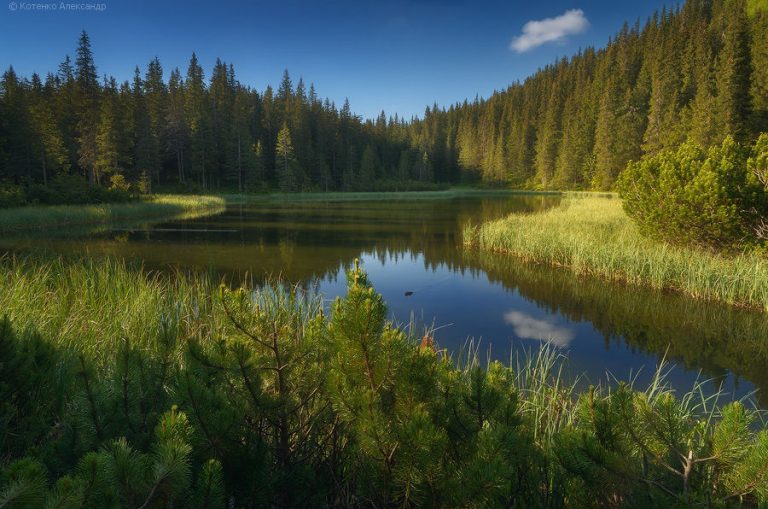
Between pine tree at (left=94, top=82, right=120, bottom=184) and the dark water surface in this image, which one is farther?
pine tree at (left=94, top=82, right=120, bottom=184)

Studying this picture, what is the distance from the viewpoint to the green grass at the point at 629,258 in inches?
411

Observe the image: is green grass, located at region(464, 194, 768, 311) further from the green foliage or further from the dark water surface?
the green foliage

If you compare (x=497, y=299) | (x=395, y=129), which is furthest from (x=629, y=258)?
(x=395, y=129)

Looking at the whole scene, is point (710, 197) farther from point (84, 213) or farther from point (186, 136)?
point (186, 136)

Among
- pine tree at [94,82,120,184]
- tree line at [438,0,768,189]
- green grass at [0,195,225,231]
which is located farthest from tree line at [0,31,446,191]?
tree line at [438,0,768,189]

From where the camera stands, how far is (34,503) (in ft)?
3.89

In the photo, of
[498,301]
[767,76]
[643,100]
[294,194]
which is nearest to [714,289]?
[498,301]

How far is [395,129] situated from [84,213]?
10605cm

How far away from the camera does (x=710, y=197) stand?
11.5 m

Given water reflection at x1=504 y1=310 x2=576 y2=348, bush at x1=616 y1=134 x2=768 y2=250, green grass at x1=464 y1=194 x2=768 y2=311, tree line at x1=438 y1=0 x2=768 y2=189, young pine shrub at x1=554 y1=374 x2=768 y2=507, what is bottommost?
water reflection at x1=504 y1=310 x2=576 y2=348

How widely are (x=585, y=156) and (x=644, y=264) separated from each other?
69742mm

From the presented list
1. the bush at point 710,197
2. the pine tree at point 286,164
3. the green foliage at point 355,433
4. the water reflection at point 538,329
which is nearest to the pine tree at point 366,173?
the pine tree at point 286,164

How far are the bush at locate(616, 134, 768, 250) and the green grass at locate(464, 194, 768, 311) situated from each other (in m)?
0.52

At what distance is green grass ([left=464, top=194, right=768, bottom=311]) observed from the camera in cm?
1044
